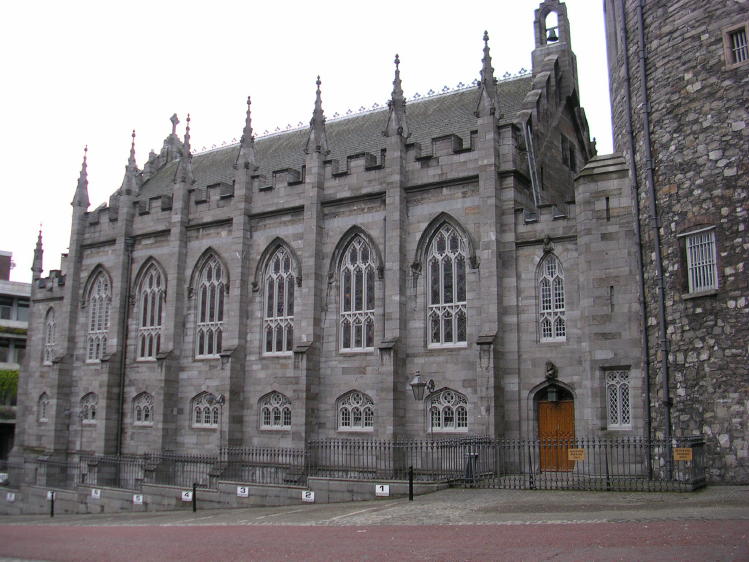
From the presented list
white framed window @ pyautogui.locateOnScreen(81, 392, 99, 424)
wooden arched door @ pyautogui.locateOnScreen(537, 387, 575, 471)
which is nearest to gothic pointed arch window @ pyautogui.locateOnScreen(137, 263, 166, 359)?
white framed window @ pyautogui.locateOnScreen(81, 392, 99, 424)

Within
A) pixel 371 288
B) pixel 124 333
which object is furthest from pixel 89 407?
pixel 371 288

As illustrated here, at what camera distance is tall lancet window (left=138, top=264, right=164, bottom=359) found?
35.3 m

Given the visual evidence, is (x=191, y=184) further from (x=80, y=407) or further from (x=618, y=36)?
(x=618, y=36)

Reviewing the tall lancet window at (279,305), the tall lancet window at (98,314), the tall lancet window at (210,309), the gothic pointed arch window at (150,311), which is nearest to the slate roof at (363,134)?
the tall lancet window at (279,305)

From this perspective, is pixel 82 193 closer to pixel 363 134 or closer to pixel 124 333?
pixel 124 333

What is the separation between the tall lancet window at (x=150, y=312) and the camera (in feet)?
116

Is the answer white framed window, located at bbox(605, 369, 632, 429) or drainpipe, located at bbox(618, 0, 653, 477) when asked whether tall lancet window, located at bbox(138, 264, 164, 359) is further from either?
drainpipe, located at bbox(618, 0, 653, 477)

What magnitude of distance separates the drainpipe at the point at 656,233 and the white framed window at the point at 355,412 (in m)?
10.7

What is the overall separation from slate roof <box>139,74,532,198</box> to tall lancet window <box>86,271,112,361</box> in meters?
5.45

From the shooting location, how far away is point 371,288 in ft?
95.9

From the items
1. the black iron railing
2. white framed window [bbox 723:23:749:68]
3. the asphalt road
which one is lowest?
the asphalt road

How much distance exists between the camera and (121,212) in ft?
121

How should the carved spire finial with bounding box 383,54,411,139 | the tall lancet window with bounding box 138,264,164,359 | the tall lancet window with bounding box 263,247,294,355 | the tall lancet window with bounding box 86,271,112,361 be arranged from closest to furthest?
1. the carved spire finial with bounding box 383,54,411,139
2. the tall lancet window with bounding box 263,247,294,355
3. the tall lancet window with bounding box 138,264,164,359
4. the tall lancet window with bounding box 86,271,112,361

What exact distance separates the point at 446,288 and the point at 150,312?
14.9m
